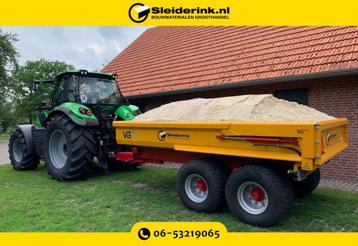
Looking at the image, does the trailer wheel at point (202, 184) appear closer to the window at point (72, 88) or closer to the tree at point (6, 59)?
the window at point (72, 88)

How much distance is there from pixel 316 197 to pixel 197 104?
2536 mm

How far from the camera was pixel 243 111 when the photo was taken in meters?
4.61

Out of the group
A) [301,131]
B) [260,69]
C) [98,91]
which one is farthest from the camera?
[260,69]

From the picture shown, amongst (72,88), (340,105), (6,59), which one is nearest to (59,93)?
(72,88)

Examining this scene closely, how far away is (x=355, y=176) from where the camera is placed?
260 inches

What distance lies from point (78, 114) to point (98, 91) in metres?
1.12

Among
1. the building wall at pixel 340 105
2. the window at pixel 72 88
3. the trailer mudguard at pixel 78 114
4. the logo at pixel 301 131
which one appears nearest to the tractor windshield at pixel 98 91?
the window at pixel 72 88

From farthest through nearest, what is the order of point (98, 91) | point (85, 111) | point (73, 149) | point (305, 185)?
point (98, 91)
point (85, 111)
point (73, 149)
point (305, 185)

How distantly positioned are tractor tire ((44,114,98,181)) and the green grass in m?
0.22

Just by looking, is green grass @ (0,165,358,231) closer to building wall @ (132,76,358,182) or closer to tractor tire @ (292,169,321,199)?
tractor tire @ (292,169,321,199)

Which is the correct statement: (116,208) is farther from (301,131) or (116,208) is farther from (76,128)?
(301,131)

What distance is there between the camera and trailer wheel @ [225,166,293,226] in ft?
12.8

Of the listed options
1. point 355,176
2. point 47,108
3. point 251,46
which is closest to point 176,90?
point 251,46

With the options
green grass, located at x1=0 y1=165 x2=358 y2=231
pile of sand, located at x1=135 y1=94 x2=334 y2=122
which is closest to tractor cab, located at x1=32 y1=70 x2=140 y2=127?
green grass, located at x1=0 y1=165 x2=358 y2=231
